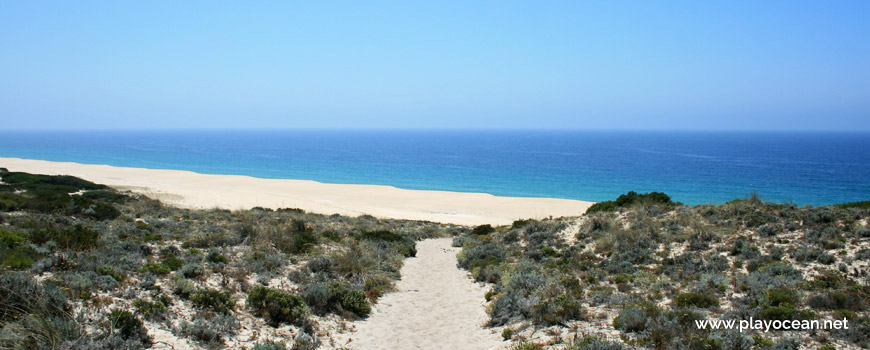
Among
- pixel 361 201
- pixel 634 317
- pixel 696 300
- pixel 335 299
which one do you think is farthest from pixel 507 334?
pixel 361 201

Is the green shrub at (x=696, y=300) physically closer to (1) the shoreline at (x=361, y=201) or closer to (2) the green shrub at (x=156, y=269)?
(2) the green shrub at (x=156, y=269)

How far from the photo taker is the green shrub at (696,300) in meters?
8.63

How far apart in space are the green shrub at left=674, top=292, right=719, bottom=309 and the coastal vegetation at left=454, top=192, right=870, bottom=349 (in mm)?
24

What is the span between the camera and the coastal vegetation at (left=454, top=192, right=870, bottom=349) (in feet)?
24.1

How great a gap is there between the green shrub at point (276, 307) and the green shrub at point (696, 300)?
7407 mm

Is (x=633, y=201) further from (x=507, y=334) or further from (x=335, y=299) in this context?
(x=335, y=299)

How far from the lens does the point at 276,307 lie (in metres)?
8.63

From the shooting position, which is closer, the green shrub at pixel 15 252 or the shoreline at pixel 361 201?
the green shrub at pixel 15 252

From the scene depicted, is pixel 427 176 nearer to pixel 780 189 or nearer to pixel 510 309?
pixel 780 189

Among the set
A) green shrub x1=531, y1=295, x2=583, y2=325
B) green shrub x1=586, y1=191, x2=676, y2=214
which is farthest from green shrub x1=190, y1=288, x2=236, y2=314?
green shrub x1=586, y1=191, x2=676, y2=214

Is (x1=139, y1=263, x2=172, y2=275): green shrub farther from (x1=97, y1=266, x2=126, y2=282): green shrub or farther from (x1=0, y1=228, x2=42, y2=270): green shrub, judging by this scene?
(x1=0, y1=228, x2=42, y2=270): green shrub

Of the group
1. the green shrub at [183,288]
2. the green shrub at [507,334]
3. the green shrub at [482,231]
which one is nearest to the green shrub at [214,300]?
the green shrub at [183,288]

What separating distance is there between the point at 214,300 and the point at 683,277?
1071 cm

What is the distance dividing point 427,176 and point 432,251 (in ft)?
183
